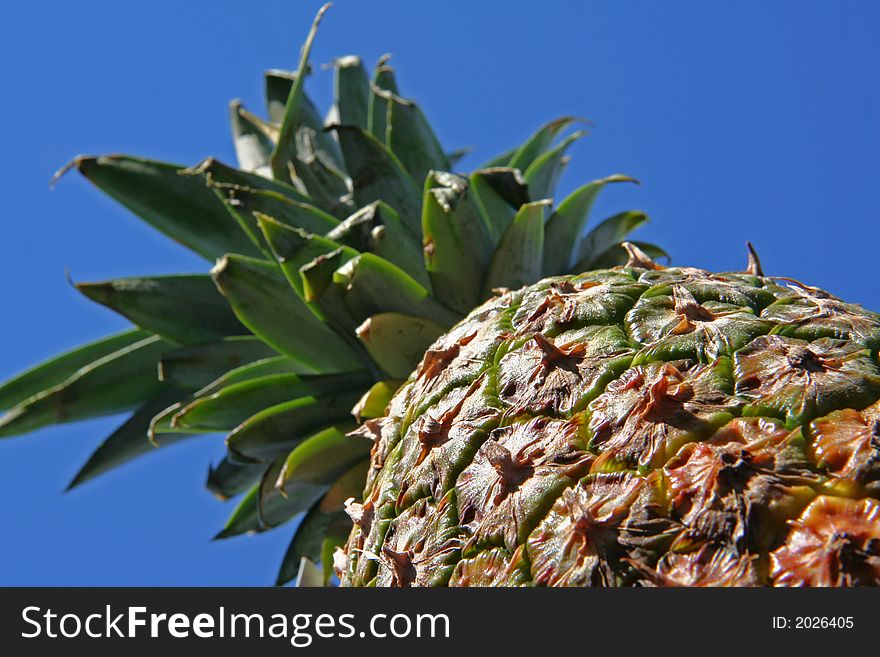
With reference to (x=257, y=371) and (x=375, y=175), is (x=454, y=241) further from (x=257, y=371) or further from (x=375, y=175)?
(x=257, y=371)

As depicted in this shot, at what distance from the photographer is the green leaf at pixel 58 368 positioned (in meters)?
4.27

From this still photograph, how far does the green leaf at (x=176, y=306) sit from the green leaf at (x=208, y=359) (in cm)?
15

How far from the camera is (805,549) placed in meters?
1.65

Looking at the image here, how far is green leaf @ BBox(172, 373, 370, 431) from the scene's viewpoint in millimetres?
3475

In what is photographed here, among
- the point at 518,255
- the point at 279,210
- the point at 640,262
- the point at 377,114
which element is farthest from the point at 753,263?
the point at 377,114

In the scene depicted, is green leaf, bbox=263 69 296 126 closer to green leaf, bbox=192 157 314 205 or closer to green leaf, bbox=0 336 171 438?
green leaf, bbox=192 157 314 205

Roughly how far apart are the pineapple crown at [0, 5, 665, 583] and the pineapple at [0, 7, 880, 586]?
0.01 meters

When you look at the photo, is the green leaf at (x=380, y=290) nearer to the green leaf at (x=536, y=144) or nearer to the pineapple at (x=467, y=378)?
the pineapple at (x=467, y=378)

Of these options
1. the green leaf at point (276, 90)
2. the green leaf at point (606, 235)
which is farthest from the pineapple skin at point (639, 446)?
the green leaf at point (276, 90)

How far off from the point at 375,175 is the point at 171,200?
921 millimetres
